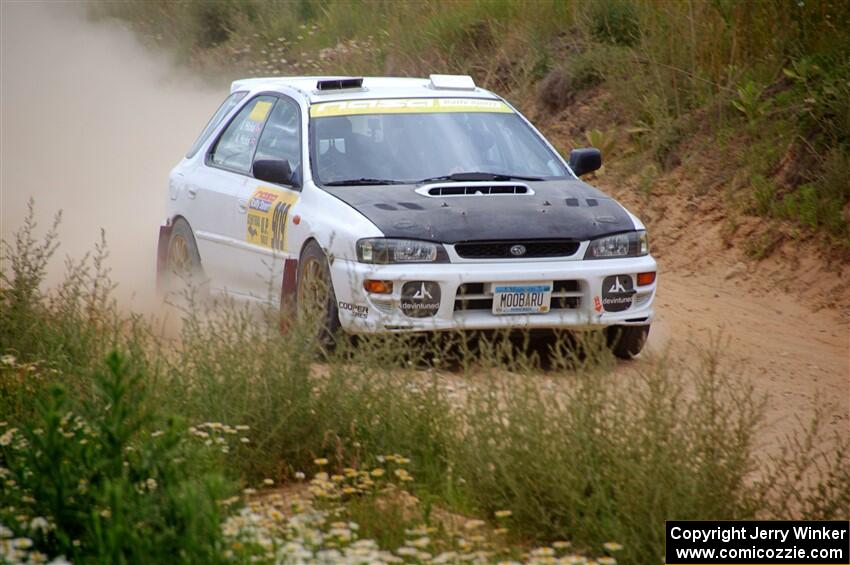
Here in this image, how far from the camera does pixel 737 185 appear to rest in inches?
521

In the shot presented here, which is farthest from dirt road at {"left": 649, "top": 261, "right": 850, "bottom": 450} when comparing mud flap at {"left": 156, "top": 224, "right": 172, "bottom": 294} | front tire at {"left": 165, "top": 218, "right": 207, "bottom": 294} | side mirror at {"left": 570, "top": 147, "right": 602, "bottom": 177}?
mud flap at {"left": 156, "top": 224, "right": 172, "bottom": 294}

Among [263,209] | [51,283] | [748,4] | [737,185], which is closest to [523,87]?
[748,4]

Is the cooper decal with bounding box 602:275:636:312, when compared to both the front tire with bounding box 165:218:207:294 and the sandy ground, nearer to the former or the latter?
the sandy ground

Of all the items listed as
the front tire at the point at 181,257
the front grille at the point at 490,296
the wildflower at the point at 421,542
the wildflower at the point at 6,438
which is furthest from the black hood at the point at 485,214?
the wildflower at the point at 421,542

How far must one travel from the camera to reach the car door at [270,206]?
958 centimetres

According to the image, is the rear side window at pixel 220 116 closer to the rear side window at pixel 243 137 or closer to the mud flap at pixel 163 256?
the rear side window at pixel 243 137

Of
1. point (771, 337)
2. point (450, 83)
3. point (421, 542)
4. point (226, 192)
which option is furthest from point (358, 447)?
point (771, 337)

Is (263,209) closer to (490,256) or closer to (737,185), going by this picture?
(490,256)

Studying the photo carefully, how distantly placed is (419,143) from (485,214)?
117cm

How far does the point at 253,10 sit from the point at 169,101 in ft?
10.6

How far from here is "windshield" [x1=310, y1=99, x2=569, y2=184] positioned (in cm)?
966

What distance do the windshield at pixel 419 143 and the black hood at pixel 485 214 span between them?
293 mm

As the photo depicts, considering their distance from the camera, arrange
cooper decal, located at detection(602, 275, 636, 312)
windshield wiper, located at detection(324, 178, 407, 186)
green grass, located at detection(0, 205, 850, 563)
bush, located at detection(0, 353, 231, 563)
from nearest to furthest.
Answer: bush, located at detection(0, 353, 231, 563), green grass, located at detection(0, 205, 850, 563), cooper decal, located at detection(602, 275, 636, 312), windshield wiper, located at detection(324, 178, 407, 186)

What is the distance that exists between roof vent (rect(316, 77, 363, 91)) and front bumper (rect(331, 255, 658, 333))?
1.96m
